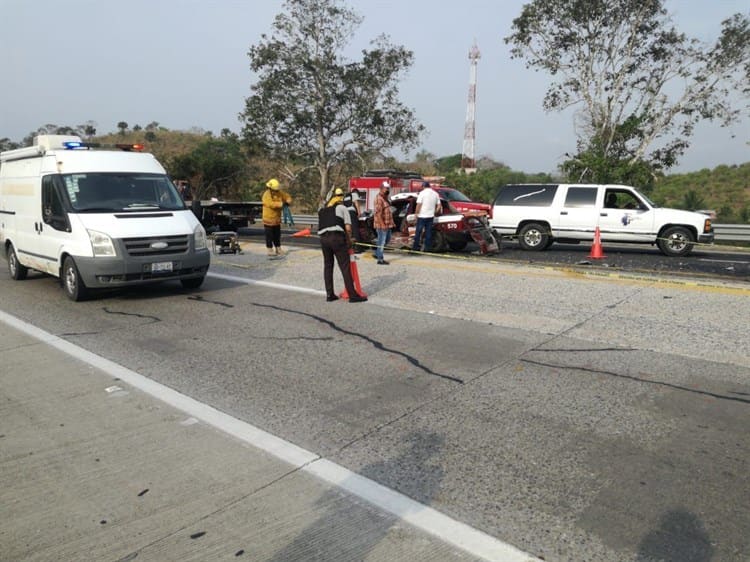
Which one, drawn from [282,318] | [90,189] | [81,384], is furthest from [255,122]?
[81,384]

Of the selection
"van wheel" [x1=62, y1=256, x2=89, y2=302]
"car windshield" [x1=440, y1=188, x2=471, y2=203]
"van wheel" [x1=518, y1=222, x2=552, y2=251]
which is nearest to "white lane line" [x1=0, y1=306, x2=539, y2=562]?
"van wheel" [x1=62, y1=256, x2=89, y2=302]

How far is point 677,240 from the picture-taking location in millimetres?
14773

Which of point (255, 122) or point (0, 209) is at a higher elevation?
point (255, 122)

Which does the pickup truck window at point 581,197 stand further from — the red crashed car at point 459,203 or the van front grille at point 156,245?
the van front grille at point 156,245

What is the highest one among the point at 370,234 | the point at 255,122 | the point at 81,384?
the point at 255,122

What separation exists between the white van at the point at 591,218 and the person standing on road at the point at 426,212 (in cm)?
201

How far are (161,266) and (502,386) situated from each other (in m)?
5.98

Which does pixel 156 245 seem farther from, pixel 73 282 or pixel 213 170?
pixel 213 170

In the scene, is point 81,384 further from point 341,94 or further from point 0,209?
point 341,94

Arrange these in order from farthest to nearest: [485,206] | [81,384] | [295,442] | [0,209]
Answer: [485,206] → [0,209] → [81,384] → [295,442]

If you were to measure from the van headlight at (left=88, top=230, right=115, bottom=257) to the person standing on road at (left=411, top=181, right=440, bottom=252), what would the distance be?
776 cm

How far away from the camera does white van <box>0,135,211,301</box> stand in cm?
879

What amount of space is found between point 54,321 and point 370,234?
9670 mm

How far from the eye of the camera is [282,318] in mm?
8227
